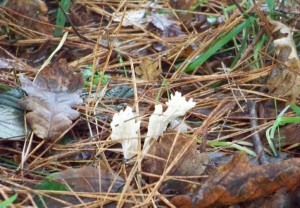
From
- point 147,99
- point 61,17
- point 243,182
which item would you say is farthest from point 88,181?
point 61,17

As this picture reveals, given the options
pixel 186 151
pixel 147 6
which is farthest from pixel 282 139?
pixel 147 6

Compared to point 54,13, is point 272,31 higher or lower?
higher

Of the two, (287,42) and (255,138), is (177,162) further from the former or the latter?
(287,42)

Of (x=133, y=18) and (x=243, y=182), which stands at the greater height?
(x=243, y=182)

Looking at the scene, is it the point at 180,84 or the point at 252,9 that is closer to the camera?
the point at 180,84

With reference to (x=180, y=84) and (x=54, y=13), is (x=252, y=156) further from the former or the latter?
(x=54, y=13)

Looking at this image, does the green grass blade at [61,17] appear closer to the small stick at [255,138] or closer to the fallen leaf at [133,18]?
the fallen leaf at [133,18]
